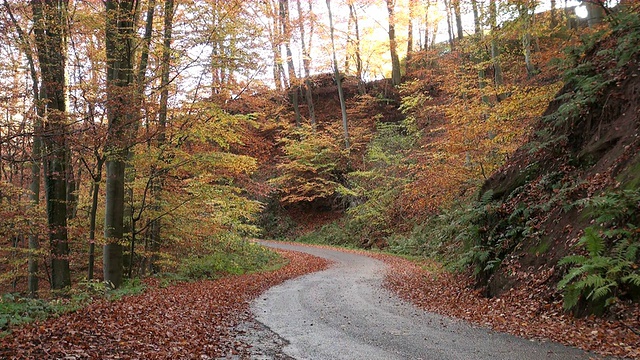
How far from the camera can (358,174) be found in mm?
27391

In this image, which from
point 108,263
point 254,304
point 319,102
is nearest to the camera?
point 254,304

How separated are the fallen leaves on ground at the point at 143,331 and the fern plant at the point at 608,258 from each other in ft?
16.9

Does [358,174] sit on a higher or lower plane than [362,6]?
lower

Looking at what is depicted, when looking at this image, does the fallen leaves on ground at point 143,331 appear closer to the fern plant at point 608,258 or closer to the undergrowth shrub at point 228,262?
the undergrowth shrub at point 228,262

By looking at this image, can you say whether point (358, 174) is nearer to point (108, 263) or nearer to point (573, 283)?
point (108, 263)

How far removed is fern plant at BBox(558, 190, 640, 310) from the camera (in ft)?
20.6

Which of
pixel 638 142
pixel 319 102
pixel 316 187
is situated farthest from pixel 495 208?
pixel 319 102

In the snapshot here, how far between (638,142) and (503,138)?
5.76 meters

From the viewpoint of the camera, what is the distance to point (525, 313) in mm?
7520

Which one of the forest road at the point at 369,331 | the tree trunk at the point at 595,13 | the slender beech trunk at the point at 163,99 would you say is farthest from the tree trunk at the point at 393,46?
the forest road at the point at 369,331

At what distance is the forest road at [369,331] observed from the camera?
6.02 metres

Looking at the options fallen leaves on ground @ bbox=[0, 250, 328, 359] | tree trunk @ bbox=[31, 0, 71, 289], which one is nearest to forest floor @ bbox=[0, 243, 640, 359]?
fallen leaves on ground @ bbox=[0, 250, 328, 359]

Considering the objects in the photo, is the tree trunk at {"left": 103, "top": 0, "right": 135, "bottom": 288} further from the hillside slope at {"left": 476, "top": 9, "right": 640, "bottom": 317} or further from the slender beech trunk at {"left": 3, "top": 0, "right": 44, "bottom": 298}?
the hillside slope at {"left": 476, "top": 9, "right": 640, "bottom": 317}

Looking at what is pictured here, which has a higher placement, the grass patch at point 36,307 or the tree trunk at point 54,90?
the tree trunk at point 54,90
